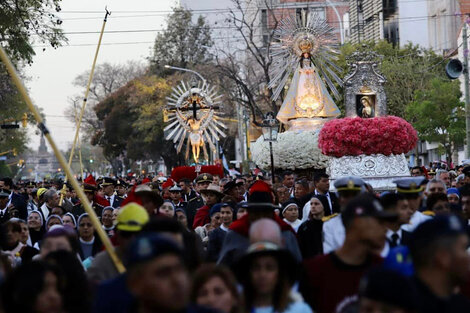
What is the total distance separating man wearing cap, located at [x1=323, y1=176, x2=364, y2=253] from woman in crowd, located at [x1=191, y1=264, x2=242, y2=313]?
215 cm

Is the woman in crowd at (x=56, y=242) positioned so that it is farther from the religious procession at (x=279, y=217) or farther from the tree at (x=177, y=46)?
the tree at (x=177, y=46)

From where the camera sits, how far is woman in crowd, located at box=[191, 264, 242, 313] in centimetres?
591

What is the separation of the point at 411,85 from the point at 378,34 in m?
26.1

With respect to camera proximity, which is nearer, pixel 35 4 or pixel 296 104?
pixel 35 4

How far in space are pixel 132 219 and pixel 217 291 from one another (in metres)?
1.47

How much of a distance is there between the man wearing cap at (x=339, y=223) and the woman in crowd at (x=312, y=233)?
6.56 feet

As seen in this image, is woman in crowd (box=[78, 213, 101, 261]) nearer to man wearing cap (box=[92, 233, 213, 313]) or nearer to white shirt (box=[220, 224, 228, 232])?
white shirt (box=[220, 224, 228, 232])

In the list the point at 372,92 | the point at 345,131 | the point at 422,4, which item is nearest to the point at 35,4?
the point at 345,131

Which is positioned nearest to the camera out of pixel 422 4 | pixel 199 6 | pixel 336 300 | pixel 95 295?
pixel 95 295

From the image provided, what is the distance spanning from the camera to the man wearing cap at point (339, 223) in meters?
8.29

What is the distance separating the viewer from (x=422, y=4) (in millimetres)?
72062

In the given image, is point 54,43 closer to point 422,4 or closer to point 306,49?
point 306,49

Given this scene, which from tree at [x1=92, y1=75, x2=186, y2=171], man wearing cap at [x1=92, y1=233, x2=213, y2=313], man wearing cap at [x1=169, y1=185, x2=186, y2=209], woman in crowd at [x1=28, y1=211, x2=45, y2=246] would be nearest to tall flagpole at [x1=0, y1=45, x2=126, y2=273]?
man wearing cap at [x1=92, y1=233, x2=213, y2=313]

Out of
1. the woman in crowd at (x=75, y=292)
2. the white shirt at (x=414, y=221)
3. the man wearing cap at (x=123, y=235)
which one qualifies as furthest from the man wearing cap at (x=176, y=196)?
the woman in crowd at (x=75, y=292)
